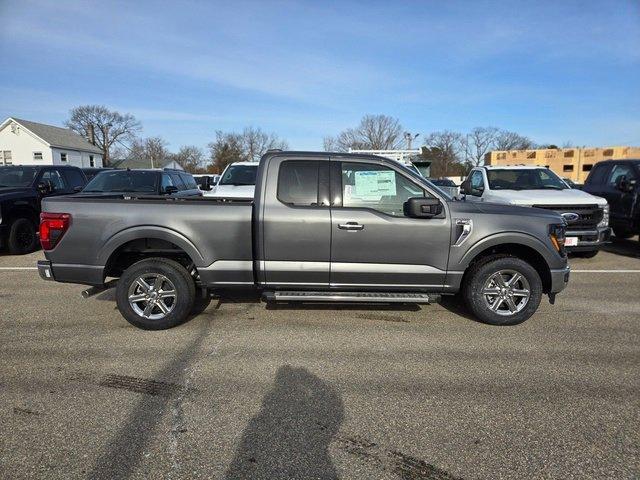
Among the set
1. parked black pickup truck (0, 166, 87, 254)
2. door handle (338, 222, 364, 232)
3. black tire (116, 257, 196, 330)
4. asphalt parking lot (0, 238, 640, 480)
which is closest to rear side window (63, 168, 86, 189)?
parked black pickup truck (0, 166, 87, 254)

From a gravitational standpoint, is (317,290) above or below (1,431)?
above

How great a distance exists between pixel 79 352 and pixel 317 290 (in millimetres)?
2485

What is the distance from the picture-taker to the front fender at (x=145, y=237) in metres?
4.46

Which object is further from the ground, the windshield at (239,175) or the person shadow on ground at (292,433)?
the windshield at (239,175)

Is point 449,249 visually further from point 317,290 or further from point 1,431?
point 1,431

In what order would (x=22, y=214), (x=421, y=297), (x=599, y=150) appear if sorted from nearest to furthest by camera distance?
1. (x=421, y=297)
2. (x=22, y=214)
3. (x=599, y=150)

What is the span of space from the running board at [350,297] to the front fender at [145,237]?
0.98m

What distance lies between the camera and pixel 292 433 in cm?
279

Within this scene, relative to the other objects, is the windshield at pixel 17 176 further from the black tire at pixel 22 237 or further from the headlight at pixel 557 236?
the headlight at pixel 557 236

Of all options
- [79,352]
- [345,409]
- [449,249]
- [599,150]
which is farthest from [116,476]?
[599,150]

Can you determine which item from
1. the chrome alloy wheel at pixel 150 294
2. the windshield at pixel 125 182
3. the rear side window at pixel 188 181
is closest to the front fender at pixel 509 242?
the chrome alloy wheel at pixel 150 294

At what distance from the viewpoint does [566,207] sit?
786cm

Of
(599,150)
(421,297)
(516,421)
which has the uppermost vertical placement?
(599,150)

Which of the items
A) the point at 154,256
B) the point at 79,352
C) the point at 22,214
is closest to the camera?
the point at 79,352
